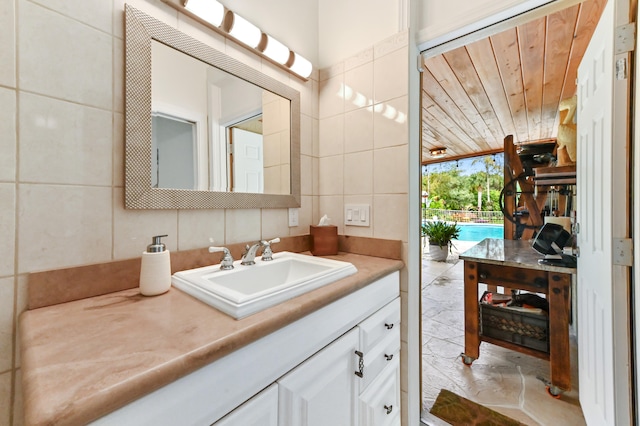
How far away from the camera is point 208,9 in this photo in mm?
1005

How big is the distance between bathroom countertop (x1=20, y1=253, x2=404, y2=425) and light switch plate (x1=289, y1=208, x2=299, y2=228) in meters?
0.66

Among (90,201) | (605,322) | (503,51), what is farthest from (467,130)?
(90,201)

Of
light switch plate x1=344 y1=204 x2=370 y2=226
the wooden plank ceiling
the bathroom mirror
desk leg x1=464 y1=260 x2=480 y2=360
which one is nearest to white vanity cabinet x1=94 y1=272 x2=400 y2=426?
light switch plate x1=344 y1=204 x2=370 y2=226

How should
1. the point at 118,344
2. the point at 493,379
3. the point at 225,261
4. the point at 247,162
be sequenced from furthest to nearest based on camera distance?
the point at 493,379
the point at 247,162
the point at 225,261
the point at 118,344

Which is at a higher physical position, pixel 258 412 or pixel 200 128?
pixel 200 128

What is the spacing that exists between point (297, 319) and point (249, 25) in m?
1.22

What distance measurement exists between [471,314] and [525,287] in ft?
1.28

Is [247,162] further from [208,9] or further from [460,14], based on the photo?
[460,14]

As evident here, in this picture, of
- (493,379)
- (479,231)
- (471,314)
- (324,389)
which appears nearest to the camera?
(324,389)

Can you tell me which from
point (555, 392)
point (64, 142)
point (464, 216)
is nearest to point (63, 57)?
point (64, 142)

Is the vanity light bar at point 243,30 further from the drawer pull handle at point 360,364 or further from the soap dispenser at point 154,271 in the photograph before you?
the drawer pull handle at point 360,364

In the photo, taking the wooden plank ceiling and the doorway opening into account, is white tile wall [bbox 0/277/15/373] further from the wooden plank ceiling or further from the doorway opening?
the wooden plank ceiling

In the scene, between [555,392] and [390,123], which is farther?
[555,392]

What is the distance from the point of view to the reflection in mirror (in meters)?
0.94
